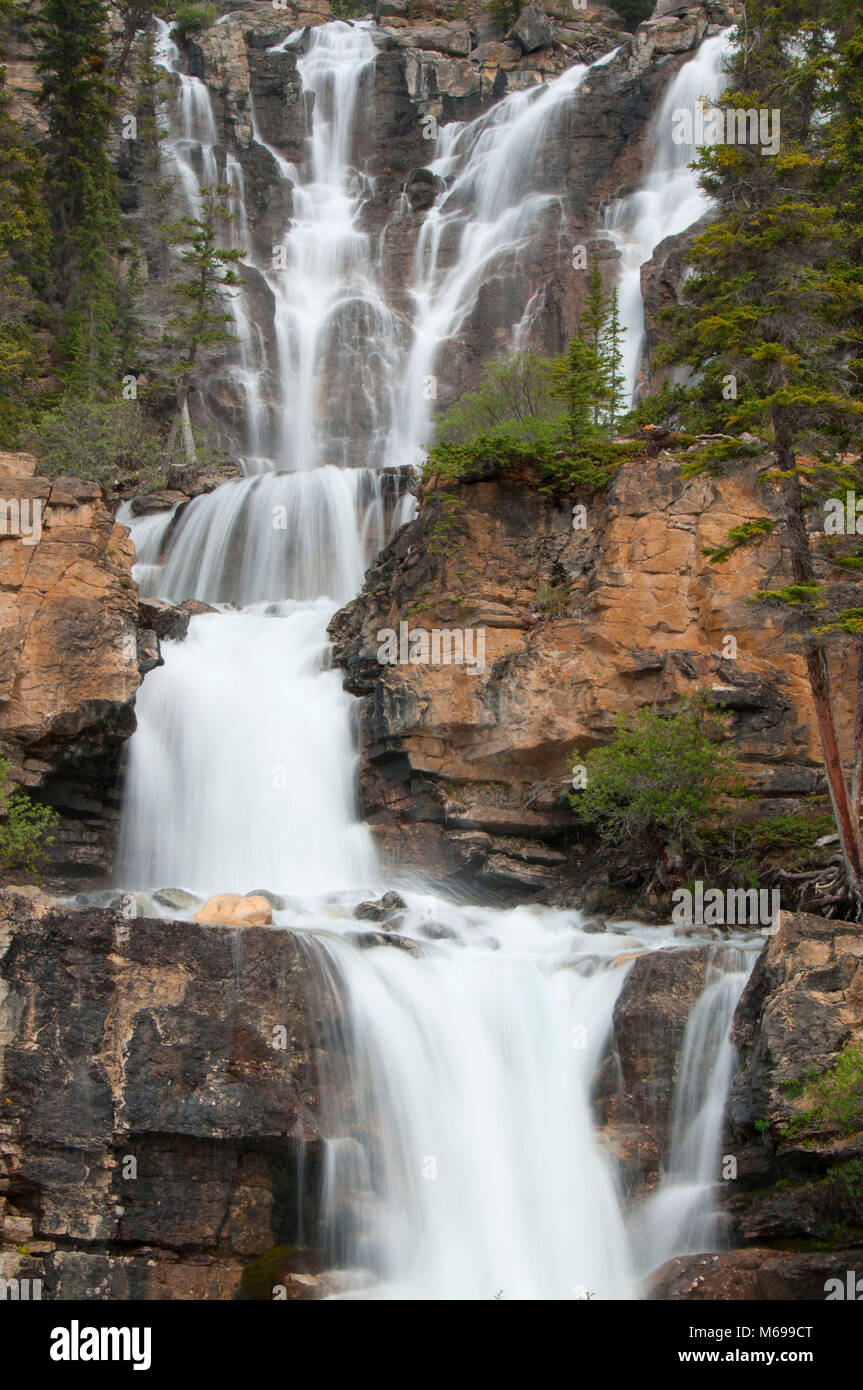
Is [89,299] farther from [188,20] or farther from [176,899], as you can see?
[176,899]

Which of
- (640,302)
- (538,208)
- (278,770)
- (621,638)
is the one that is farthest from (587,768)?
(538,208)

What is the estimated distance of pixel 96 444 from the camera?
97.1 ft

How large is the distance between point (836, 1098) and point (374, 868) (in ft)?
34.4

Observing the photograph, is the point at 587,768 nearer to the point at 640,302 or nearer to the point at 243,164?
the point at 640,302

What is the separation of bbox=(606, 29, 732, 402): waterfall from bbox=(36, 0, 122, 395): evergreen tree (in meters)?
15.6

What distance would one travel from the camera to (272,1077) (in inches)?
508

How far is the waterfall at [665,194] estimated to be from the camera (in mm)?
38000

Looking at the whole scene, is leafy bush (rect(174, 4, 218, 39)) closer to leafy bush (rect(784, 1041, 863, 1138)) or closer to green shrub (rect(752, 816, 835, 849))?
green shrub (rect(752, 816, 835, 849))

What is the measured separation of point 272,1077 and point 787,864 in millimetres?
8640

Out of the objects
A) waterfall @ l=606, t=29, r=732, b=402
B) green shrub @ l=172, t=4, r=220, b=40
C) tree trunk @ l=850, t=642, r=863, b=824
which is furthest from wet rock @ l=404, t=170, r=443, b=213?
tree trunk @ l=850, t=642, r=863, b=824

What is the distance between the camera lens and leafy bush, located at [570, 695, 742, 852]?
17.9m

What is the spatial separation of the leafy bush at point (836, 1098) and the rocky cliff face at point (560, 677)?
736cm

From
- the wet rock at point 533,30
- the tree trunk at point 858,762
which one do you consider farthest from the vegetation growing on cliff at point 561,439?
the wet rock at point 533,30

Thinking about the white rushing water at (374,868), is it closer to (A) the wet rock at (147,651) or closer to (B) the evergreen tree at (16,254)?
(A) the wet rock at (147,651)
